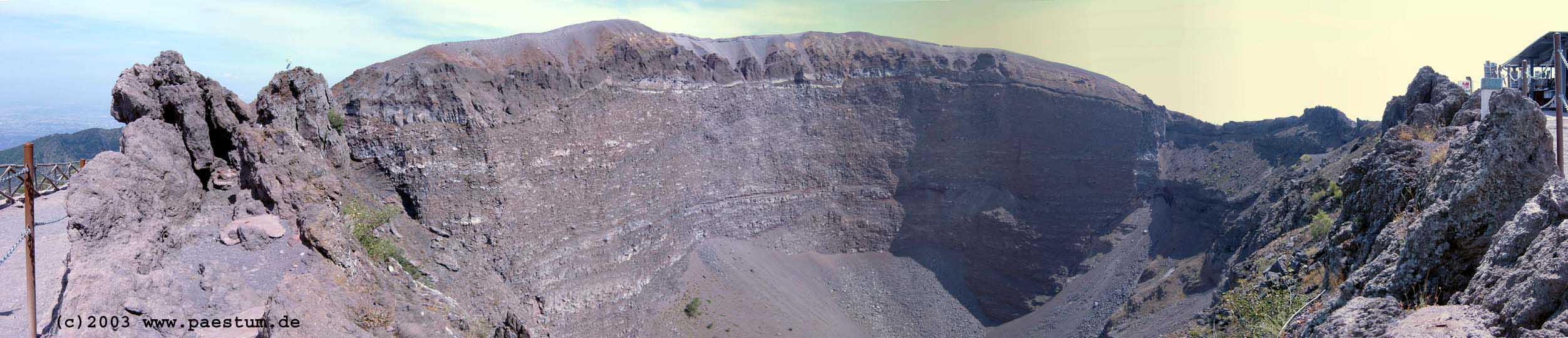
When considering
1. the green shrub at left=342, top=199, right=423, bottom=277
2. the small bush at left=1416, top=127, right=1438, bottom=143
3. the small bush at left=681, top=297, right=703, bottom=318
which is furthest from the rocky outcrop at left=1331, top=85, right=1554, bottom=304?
the small bush at left=681, top=297, right=703, bottom=318

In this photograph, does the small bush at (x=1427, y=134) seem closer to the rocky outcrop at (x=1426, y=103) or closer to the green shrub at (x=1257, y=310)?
the rocky outcrop at (x=1426, y=103)

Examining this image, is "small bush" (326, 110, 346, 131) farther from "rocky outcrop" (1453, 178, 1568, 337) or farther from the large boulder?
"rocky outcrop" (1453, 178, 1568, 337)

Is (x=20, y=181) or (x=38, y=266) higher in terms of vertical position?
(x=20, y=181)

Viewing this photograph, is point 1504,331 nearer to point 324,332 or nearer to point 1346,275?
point 1346,275

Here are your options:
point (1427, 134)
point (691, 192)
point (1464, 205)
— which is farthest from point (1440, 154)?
point (691, 192)

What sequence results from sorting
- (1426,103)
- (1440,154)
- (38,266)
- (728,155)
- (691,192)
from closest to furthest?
(1440,154) < (38,266) < (1426,103) < (691,192) < (728,155)

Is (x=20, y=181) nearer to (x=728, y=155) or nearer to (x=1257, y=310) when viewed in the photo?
(x=728, y=155)

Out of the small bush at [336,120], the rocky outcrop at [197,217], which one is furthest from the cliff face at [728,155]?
the rocky outcrop at [197,217]
